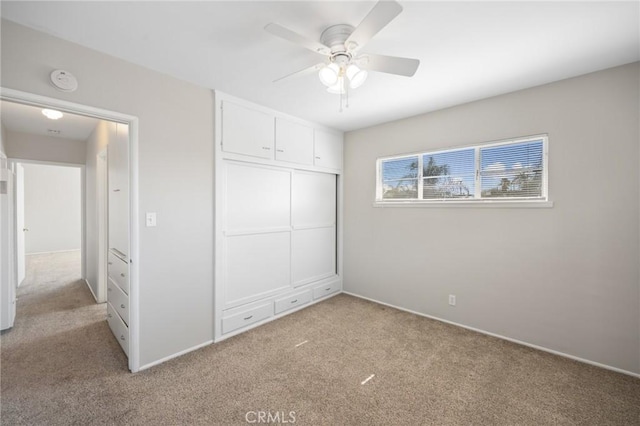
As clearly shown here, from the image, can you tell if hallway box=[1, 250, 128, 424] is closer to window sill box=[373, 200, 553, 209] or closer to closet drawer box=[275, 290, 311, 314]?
closet drawer box=[275, 290, 311, 314]

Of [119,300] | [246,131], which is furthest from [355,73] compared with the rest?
[119,300]

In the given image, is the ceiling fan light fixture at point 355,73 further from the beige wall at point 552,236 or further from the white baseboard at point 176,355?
the white baseboard at point 176,355

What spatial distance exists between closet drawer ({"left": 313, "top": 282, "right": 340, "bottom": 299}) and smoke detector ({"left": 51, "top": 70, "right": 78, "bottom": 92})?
3.22 meters

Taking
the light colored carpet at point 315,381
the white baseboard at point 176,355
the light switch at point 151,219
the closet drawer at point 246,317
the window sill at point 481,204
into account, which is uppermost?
the window sill at point 481,204

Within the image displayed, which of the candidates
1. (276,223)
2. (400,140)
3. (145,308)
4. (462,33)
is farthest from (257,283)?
(462,33)

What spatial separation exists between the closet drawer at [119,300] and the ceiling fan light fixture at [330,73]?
7.96ft

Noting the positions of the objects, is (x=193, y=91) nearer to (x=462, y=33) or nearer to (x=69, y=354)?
(x=462, y=33)

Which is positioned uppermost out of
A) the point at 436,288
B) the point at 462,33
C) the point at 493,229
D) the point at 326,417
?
the point at 462,33

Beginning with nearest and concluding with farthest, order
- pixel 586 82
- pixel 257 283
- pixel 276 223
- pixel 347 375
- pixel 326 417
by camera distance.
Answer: pixel 326 417 → pixel 347 375 → pixel 586 82 → pixel 257 283 → pixel 276 223

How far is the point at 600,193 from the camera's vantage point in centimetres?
229

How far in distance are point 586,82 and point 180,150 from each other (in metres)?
3.65

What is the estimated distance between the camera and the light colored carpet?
179cm

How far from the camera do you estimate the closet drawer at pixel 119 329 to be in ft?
7.88
